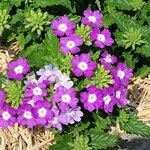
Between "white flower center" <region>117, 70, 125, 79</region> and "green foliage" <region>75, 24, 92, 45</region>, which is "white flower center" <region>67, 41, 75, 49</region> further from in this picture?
"white flower center" <region>117, 70, 125, 79</region>

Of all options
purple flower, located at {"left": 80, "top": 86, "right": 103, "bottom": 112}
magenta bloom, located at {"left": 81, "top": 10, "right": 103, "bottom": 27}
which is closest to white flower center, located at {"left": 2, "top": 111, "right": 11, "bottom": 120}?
purple flower, located at {"left": 80, "top": 86, "right": 103, "bottom": 112}

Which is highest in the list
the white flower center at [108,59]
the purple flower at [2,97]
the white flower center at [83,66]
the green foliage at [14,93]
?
the white flower center at [83,66]

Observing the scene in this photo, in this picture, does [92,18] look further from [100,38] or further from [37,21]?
[37,21]

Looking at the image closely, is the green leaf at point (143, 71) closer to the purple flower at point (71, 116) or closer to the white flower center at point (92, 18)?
the white flower center at point (92, 18)

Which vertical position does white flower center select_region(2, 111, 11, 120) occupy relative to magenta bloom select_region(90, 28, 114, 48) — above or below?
below

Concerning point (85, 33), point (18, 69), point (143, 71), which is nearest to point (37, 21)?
point (85, 33)

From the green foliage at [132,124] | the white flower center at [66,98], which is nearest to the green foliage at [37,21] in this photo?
the white flower center at [66,98]
